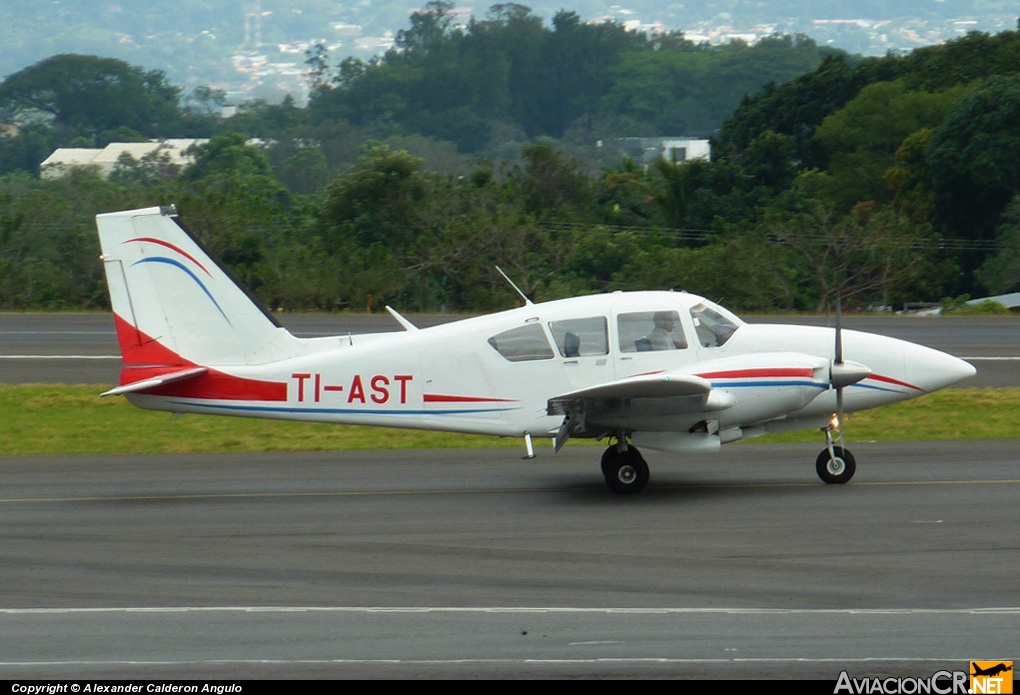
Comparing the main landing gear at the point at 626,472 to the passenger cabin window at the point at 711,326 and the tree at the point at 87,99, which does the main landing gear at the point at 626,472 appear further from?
the tree at the point at 87,99

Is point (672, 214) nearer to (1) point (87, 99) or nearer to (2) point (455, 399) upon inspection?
(2) point (455, 399)

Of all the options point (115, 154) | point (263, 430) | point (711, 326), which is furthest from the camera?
point (115, 154)

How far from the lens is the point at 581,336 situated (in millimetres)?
13477

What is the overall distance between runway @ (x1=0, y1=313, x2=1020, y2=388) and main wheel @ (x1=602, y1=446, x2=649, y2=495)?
12.7 meters

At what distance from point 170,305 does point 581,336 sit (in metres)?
4.75

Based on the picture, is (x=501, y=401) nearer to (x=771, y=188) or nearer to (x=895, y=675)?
(x=895, y=675)

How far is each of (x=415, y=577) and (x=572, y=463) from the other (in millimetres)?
5768

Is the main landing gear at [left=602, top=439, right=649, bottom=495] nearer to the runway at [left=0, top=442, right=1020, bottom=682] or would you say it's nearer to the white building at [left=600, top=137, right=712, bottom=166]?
the runway at [left=0, top=442, right=1020, bottom=682]

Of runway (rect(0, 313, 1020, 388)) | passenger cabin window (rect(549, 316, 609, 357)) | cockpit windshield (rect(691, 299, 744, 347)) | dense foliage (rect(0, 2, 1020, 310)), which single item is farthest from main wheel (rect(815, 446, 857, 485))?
dense foliage (rect(0, 2, 1020, 310))

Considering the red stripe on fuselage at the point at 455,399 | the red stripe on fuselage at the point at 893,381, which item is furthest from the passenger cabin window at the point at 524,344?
the red stripe on fuselage at the point at 893,381

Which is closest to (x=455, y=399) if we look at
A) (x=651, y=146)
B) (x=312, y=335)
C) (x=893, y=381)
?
(x=893, y=381)

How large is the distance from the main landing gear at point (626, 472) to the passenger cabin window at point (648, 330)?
1.07 m

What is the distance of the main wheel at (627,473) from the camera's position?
524 inches

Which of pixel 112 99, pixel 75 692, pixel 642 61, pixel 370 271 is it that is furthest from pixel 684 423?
pixel 642 61
